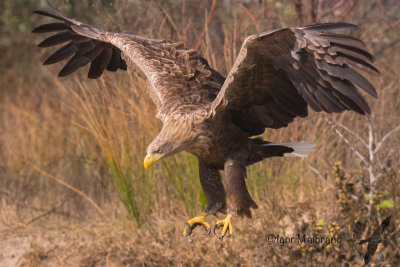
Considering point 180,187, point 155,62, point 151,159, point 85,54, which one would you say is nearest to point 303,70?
point 151,159

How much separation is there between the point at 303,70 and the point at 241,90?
448 mm

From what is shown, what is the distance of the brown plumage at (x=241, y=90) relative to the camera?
3473 mm

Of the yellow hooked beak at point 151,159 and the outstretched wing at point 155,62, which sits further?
the outstretched wing at point 155,62

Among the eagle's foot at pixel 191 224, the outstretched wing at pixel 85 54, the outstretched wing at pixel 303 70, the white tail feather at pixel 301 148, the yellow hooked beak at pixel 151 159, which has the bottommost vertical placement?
the eagle's foot at pixel 191 224

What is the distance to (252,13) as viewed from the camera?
7613 mm

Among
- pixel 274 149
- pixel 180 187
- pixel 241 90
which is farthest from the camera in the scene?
pixel 180 187

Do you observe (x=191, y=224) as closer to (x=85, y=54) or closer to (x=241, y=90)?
(x=241, y=90)

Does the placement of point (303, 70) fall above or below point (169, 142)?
above

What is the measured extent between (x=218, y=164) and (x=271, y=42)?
104 cm

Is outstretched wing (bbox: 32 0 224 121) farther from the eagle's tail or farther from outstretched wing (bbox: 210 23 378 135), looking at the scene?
the eagle's tail

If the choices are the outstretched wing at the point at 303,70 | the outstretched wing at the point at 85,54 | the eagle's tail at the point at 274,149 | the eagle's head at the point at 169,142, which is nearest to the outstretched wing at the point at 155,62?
the outstretched wing at the point at 85,54

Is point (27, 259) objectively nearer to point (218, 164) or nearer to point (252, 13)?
point (218, 164)

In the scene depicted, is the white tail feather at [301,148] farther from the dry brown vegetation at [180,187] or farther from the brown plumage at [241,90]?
the dry brown vegetation at [180,187]

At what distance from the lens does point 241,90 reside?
3840 mm
